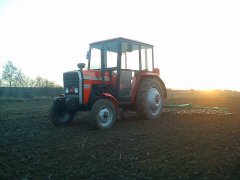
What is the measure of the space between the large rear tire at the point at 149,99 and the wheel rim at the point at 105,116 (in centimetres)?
163

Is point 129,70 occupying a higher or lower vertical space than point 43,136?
higher

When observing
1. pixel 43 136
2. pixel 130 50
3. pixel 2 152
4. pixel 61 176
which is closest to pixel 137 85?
pixel 130 50

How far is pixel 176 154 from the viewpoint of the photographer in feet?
16.5

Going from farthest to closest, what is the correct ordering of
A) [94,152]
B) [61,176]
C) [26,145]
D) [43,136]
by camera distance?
1. [43,136]
2. [26,145]
3. [94,152]
4. [61,176]

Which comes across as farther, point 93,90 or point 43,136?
point 93,90

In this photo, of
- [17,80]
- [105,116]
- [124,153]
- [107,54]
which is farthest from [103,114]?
[17,80]

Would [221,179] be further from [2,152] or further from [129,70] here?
[129,70]

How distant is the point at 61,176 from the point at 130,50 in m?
5.62

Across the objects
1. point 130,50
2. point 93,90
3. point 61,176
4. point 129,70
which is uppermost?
point 130,50

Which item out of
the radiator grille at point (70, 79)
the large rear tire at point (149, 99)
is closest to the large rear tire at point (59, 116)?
the radiator grille at point (70, 79)

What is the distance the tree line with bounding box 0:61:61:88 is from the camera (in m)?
49.0

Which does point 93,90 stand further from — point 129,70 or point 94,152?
point 94,152

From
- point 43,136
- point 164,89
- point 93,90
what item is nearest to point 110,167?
point 43,136

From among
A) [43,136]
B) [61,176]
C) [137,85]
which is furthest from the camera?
[137,85]
